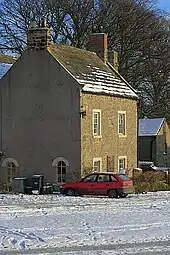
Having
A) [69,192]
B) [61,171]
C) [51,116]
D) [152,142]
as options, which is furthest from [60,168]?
[152,142]

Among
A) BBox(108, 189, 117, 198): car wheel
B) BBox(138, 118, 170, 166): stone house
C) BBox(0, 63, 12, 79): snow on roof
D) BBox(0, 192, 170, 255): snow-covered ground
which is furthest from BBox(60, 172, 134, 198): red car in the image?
BBox(138, 118, 170, 166): stone house

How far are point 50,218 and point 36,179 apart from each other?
16809 millimetres

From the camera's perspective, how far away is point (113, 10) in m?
62.1

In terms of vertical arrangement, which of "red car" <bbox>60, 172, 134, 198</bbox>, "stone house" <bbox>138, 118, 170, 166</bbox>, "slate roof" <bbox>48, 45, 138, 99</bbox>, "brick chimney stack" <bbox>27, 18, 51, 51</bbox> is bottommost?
"red car" <bbox>60, 172, 134, 198</bbox>

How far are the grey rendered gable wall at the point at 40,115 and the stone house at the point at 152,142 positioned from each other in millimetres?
22591

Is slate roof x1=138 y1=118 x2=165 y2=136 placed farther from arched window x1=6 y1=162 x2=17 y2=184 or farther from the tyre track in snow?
the tyre track in snow

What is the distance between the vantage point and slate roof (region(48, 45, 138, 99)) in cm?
4053

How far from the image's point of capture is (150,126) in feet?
203

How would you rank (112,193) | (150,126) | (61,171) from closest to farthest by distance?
(112,193), (61,171), (150,126)

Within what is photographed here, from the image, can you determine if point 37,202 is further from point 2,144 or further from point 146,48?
point 146,48

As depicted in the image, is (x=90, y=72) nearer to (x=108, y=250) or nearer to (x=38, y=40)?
(x=38, y=40)

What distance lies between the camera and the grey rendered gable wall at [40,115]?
1550 inches

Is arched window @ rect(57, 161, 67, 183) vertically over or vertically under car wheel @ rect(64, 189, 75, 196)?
over

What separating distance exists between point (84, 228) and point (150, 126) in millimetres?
43297
